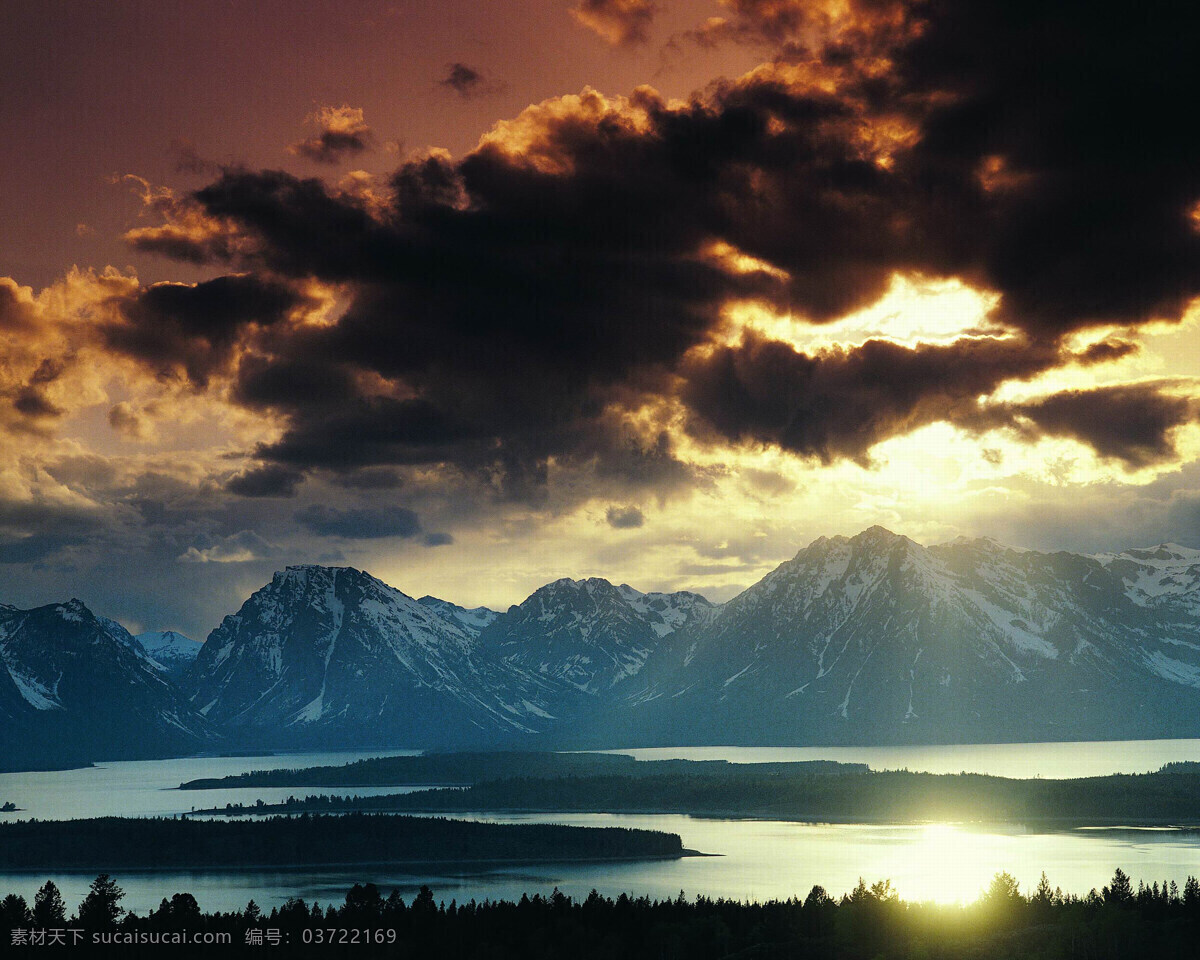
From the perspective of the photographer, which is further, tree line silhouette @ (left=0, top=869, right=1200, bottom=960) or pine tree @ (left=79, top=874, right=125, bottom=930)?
pine tree @ (left=79, top=874, right=125, bottom=930)

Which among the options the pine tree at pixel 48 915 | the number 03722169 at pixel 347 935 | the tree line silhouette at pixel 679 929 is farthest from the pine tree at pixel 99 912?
the number 03722169 at pixel 347 935

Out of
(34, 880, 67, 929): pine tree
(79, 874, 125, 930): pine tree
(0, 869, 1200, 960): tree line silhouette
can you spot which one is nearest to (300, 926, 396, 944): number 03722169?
(0, 869, 1200, 960): tree line silhouette

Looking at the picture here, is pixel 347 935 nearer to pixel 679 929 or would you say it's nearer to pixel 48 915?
pixel 679 929

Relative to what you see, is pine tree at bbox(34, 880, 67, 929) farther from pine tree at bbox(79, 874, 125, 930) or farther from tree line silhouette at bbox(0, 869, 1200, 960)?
A: pine tree at bbox(79, 874, 125, 930)

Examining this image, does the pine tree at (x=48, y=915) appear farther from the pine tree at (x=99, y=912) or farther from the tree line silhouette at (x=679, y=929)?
the pine tree at (x=99, y=912)

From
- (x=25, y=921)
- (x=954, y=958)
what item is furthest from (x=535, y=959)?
(x=25, y=921)

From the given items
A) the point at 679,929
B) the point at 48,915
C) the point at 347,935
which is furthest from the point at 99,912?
the point at 679,929

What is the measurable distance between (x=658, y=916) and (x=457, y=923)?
29.6m

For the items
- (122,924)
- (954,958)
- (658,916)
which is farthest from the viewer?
(658,916)

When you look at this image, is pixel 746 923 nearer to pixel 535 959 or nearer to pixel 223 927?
pixel 535 959

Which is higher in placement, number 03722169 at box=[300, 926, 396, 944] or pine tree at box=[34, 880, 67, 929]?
pine tree at box=[34, 880, 67, 929]

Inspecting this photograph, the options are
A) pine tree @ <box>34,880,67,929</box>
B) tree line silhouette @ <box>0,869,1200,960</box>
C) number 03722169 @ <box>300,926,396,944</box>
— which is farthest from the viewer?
pine tree @ <box>34,880,67,929</box>

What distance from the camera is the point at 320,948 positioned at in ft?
565

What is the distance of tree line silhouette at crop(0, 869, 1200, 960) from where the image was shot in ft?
558
